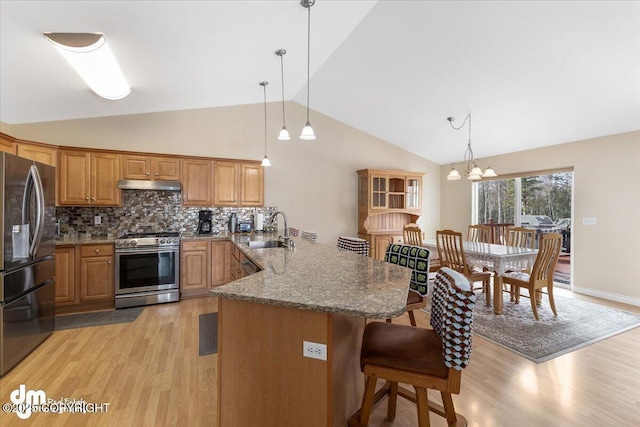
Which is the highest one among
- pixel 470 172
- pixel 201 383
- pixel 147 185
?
pixel 470 172

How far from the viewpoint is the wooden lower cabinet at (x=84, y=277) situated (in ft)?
11.2

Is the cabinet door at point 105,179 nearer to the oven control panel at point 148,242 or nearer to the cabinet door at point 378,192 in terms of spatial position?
the oven control panel at point 148,242

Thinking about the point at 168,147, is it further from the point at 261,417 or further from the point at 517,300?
the point at 517,300

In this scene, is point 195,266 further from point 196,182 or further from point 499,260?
point 499,260

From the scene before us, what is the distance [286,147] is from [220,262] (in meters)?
2.33

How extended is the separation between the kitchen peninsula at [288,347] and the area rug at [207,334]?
1404 millimetres

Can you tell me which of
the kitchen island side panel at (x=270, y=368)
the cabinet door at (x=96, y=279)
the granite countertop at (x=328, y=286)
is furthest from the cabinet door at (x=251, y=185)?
the kitchen island side panel at (x=270, y=368)

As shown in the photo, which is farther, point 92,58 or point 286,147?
point 286,147

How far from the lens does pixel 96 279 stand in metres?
3.57

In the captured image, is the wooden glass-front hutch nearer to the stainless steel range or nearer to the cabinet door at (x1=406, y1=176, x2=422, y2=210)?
the cabinet door at (x1=406, y1=176, x2=422, y2=210)

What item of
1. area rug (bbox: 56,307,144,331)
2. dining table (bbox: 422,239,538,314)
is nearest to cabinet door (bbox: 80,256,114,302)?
area rug (bbox: 56,307,144,331)

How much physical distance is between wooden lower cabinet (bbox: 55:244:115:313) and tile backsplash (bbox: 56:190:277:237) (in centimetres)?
60

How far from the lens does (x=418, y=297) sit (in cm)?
221

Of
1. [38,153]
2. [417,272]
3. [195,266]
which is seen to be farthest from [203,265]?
[417,272]
